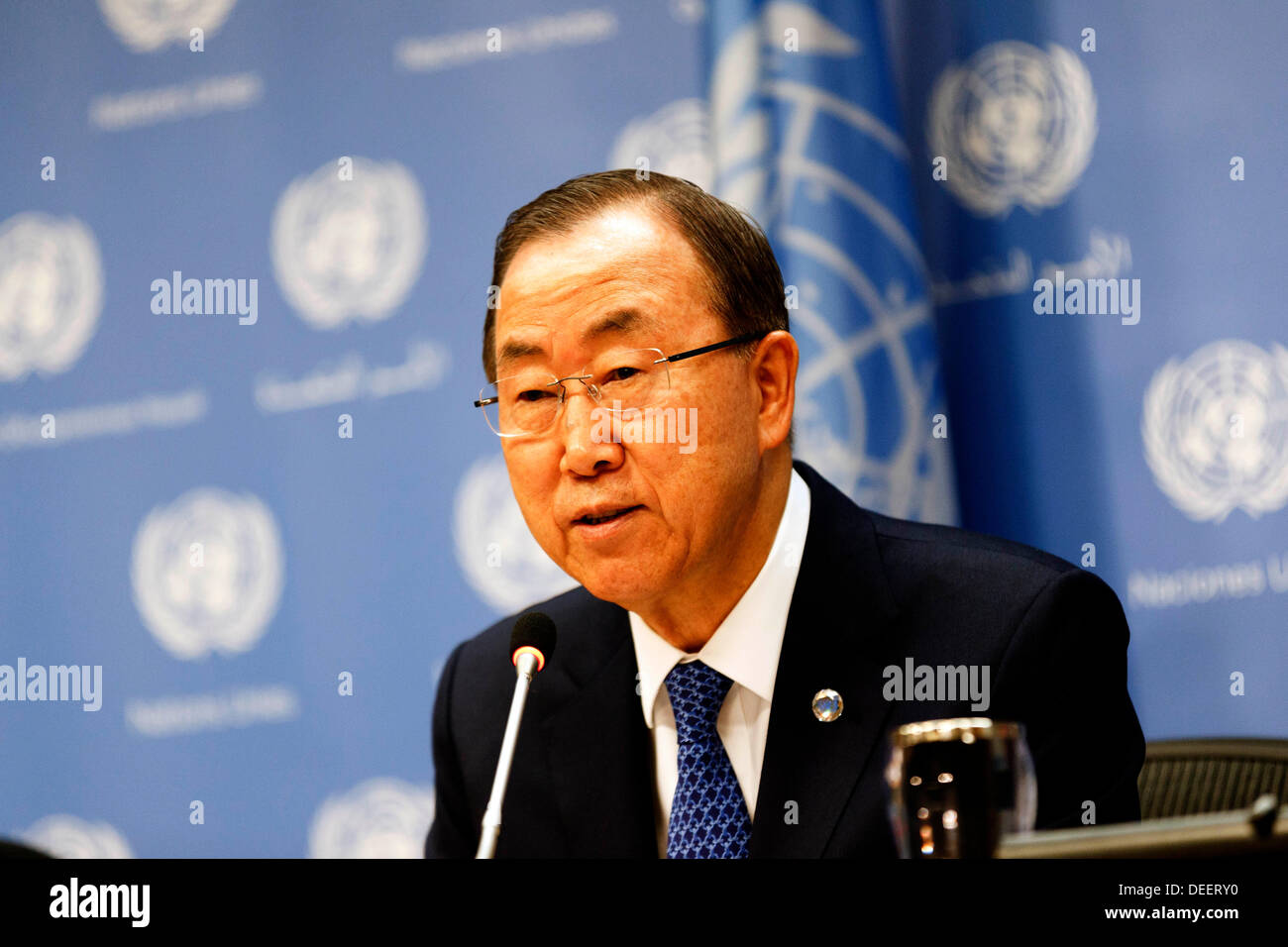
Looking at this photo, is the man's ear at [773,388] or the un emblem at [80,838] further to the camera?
the un emblem at [80,838]

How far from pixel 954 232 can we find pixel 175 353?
209 centimetres

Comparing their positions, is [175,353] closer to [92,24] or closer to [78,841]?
[92,24]

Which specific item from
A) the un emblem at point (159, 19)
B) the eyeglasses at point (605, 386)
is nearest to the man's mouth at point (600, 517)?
the eyeglasses at point (605, 386)

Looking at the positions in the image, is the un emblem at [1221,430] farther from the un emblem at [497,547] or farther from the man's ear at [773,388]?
the un emblem at [497,547]

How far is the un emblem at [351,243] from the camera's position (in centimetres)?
326

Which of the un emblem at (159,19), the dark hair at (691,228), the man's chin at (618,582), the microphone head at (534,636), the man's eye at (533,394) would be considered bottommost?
the microphone head at (534,636)

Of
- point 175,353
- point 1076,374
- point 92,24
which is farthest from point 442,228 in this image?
point 1076,374

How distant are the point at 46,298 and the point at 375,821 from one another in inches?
67.6

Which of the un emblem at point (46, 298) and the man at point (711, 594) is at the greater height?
the un emblem at point (46, 298)

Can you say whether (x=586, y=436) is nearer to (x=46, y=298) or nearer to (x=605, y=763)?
(x=605, y=763)

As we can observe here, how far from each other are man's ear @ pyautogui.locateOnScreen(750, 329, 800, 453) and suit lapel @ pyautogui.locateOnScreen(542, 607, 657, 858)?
432mm

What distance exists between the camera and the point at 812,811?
179 centimetres

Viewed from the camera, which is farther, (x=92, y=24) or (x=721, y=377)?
(x=92, y=24)

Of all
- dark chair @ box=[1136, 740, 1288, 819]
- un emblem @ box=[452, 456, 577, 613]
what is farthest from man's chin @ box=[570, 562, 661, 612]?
un emblem @ box=[452, 456, 577, 613]
